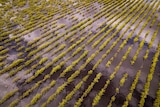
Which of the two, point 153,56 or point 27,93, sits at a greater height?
point 27,93

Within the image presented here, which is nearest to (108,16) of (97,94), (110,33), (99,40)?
(110,33)

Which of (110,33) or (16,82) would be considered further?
(110,33)

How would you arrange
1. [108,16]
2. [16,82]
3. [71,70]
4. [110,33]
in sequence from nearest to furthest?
[16,82] → [71,70] → [110,33] → [108,16]

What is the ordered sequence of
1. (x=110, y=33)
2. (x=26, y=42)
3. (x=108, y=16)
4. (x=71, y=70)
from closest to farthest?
(x=71, y=70) → (x=26, y=42) → (x=110, y=33) → (x=108, y=16)

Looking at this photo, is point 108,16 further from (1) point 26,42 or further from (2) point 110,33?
(1) point 26,42

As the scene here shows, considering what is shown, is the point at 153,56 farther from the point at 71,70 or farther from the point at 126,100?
the point at 71,70

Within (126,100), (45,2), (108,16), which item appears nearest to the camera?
(126,100)

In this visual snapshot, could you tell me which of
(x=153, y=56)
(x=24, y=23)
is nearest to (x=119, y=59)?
(x=153, y=56)
